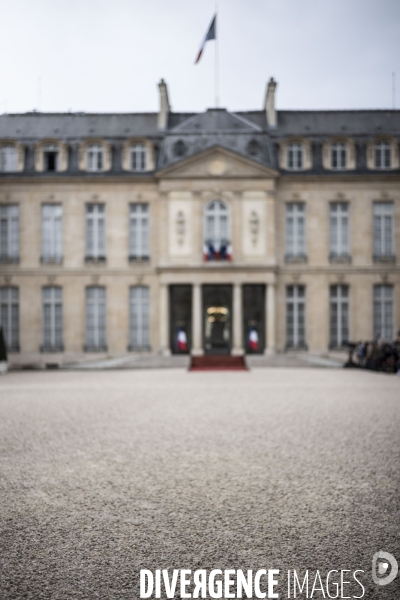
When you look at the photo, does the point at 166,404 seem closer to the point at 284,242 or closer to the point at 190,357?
the point at 190,357

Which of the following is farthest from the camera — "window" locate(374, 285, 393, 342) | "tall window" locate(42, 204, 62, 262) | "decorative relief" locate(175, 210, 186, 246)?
"tall window" locate(42, 204, 62, 262)

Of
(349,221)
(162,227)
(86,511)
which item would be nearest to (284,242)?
(349,221)

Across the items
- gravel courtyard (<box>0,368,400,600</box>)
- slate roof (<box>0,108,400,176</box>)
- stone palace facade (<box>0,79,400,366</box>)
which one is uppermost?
slate roof (<box>0,108,400,176</box>)

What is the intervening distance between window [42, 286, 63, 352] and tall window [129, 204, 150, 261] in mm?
3989

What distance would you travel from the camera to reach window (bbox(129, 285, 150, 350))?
106 feet

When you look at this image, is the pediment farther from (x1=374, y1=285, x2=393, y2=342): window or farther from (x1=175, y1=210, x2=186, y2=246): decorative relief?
(x1=374, y1=285, x2=393, y2=342): window

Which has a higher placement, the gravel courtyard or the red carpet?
the gravel courtyard

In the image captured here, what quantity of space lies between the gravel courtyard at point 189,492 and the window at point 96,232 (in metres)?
20.0

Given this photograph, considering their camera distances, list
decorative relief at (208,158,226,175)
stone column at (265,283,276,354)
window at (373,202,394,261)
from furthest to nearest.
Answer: window at (373,202,394,261)
stone column at (265,283,276,354)
decorative relief at (208,158,226,175)

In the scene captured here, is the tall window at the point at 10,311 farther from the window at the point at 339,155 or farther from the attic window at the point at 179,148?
the window at the point at 339,155

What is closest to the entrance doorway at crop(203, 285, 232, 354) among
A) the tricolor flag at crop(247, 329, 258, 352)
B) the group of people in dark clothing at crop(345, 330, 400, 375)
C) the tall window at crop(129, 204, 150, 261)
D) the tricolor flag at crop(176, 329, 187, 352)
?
the tricolor flag at crop(247, 329, 258, 352)

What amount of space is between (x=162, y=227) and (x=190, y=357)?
241 inches

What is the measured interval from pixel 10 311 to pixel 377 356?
668 inches

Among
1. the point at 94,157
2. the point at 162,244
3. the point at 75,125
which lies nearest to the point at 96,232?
the point at 162,244
